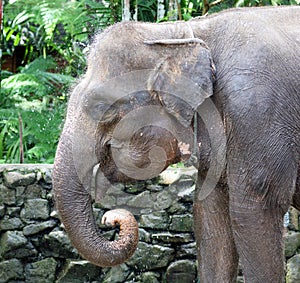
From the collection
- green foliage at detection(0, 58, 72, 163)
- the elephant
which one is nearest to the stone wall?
green foliage at detection(0, 58, 72, 163)

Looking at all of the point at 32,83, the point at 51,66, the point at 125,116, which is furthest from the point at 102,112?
the point at 51,66

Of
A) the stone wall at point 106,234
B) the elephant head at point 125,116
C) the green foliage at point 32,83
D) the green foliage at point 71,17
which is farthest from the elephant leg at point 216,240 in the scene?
the green foliage at point 32,83

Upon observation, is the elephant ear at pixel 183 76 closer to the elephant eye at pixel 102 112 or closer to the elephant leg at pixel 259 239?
the elephant eye at pixel 102 112

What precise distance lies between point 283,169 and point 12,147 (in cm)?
498

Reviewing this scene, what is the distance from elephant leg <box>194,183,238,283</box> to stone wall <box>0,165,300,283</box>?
2166 millimetres

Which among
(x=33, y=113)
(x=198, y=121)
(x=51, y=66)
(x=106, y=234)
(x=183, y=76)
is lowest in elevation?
(x=106, y=234)

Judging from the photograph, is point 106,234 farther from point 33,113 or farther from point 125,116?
point 125,116

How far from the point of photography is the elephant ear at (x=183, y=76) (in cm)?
297

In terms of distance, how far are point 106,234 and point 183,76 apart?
2977mm

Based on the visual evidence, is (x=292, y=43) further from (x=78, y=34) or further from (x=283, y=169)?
(x=78, y=34)

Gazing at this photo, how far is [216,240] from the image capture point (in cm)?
344

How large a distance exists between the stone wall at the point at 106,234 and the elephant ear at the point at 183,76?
8.70 feet

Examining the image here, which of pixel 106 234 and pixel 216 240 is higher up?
pixel 216 240

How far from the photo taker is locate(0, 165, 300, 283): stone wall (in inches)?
224
